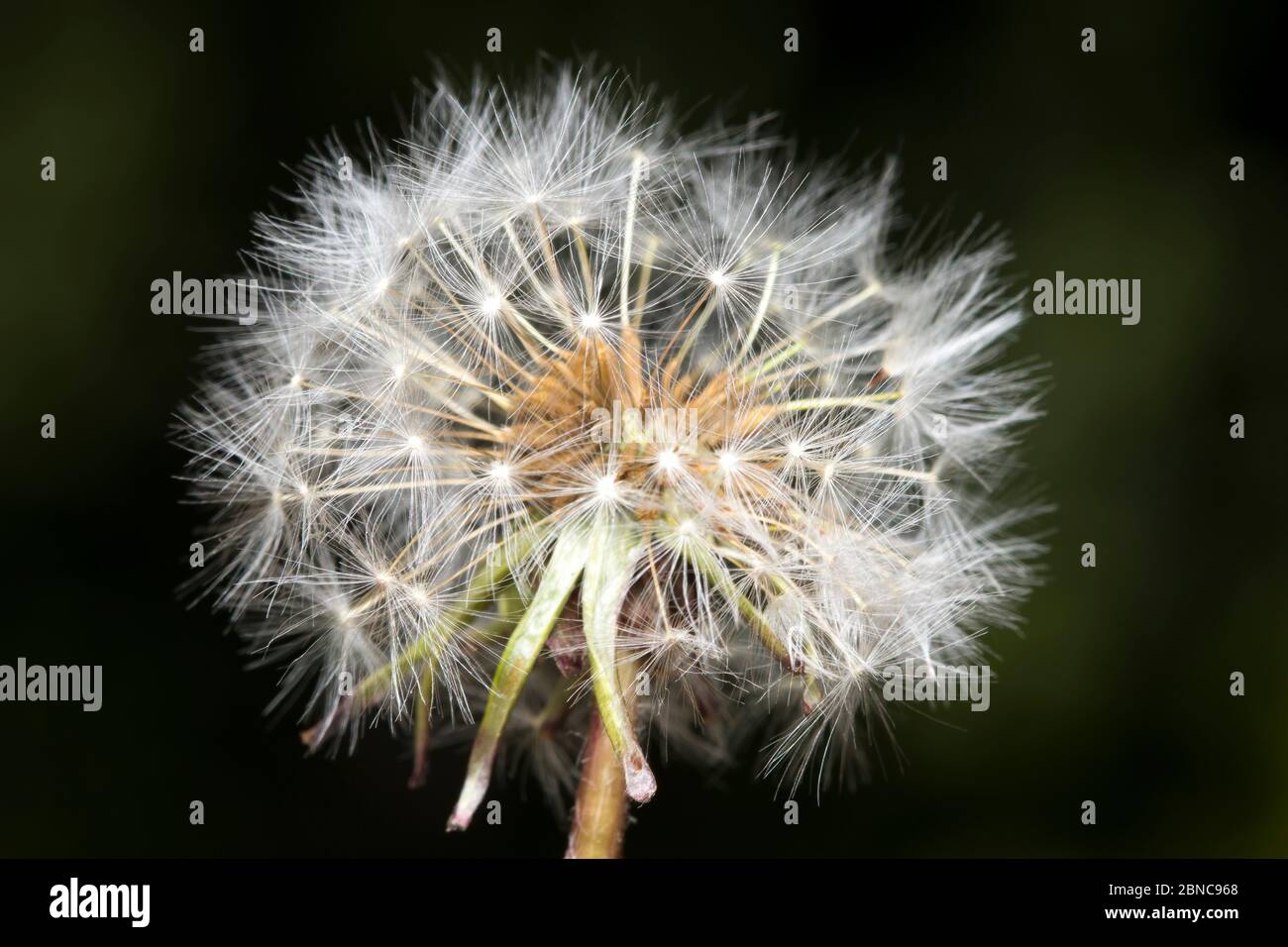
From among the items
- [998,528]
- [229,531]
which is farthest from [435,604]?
[998,528]

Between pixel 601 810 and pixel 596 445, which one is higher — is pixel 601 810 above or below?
below

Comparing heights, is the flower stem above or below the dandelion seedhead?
below

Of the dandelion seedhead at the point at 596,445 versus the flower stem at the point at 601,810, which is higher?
the dandelion seedhead at the point at 596,445

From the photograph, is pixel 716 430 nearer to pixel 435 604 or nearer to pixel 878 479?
pixel 878 479
